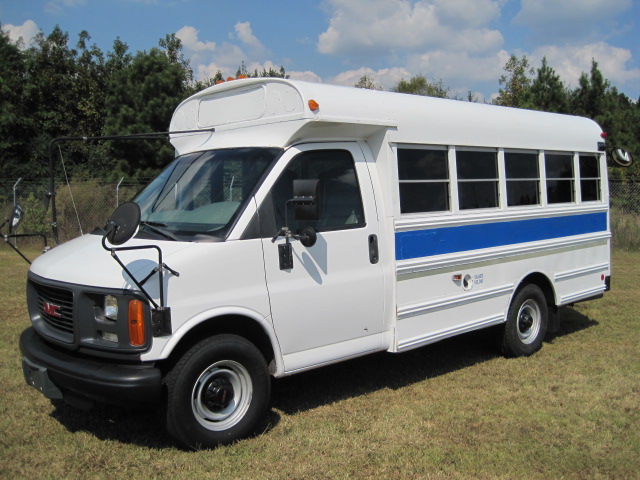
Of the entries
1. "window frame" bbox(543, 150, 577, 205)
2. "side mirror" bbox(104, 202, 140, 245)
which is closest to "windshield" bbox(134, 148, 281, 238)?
"side mirror" bbox(104, 202, 140, 245)

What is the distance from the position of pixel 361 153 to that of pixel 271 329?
5.66 feet

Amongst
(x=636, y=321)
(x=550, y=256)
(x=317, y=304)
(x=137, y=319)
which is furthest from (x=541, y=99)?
(x=137, y=319)

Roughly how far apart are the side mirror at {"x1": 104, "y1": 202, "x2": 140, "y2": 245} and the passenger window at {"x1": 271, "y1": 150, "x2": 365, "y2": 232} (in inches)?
42.3

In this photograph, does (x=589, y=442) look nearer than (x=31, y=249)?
Yes

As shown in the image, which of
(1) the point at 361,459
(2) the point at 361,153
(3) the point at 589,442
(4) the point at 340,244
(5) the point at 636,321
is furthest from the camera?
(5) the point at 636,321

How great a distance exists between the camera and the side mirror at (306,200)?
4.42 m

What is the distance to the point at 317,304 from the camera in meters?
4.85

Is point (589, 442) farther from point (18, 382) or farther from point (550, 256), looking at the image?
point (18, 382)

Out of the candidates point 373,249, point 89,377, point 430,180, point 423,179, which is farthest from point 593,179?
point 89,377

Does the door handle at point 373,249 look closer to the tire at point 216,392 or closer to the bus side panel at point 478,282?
the bus side panel at point 478,282

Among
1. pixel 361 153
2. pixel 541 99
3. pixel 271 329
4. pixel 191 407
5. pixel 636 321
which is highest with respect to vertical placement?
pixel 541 99

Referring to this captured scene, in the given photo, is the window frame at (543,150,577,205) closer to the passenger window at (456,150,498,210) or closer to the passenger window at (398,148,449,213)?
the passenger window at (456,150,498,210)

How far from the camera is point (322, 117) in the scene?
4797 mm

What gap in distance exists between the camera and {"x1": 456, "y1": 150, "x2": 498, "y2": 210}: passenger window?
610 cm
